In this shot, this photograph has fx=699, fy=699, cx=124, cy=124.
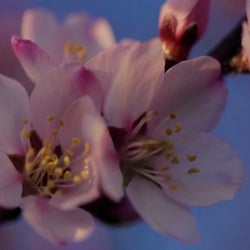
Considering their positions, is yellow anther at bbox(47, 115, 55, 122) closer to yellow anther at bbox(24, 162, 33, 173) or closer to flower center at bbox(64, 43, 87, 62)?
yellow anther at bbox(24, 162, 33, 173)

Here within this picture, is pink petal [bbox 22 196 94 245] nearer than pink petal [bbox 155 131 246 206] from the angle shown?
Yes

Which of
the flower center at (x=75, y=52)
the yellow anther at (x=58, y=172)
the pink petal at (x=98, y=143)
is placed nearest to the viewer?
the pink petal at (x=98, y=143)

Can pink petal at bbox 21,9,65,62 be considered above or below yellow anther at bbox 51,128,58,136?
below

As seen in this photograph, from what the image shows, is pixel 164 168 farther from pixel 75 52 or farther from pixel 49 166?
pixel 75 52

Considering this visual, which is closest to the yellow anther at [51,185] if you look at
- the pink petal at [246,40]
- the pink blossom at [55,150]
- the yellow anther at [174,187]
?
the pink blossom at [55,150]

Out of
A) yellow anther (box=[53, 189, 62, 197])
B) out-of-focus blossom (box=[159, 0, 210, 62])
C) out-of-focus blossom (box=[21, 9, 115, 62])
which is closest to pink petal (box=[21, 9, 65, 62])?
out-of-focus blossom (box=[21, 9, 115, 62])

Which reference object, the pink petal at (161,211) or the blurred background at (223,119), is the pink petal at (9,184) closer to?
the pink petal at (161,211)

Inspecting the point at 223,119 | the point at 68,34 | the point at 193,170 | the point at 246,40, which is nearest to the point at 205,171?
the point at 193,170
